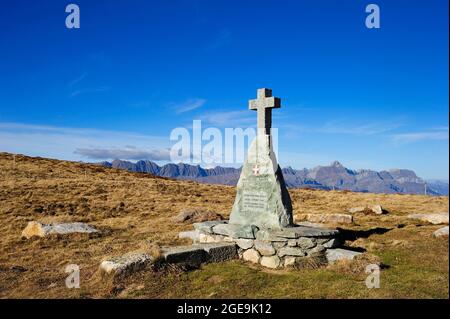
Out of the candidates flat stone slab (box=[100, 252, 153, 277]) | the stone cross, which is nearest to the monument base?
flat stone slab (box=[100, 252, 153, 277])

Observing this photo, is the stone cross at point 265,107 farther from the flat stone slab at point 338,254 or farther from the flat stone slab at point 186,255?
the flat stone slab at point 186,255

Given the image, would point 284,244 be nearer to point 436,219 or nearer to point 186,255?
point 186,255

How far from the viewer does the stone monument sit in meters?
10.6

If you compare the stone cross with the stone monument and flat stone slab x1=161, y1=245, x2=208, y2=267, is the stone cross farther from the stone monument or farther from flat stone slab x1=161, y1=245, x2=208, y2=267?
flat stone slab x1=161, y1=245, x2=208, y2=267

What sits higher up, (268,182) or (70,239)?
(268,182)

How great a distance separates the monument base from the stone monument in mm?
426

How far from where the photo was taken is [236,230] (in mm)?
10672

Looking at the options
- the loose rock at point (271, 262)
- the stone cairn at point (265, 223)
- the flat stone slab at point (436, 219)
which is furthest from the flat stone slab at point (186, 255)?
the flat stone slab at point (436, 219)

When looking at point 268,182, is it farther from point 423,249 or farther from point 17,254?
point 17,254

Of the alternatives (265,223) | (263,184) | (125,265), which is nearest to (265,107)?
(263,184)

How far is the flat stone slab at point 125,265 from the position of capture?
26.9 feet
